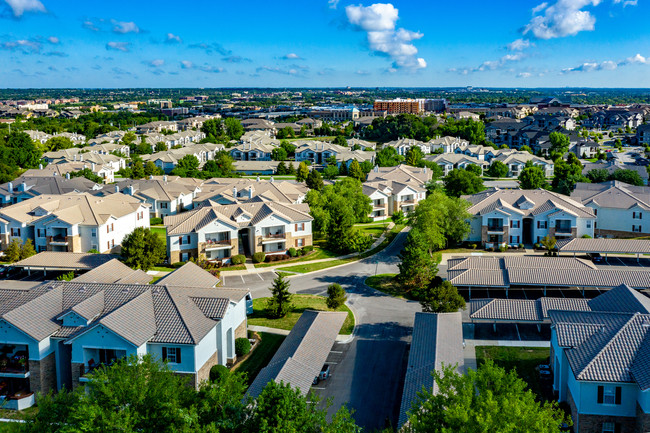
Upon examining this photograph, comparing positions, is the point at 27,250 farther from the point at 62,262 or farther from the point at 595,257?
the point at 595,257

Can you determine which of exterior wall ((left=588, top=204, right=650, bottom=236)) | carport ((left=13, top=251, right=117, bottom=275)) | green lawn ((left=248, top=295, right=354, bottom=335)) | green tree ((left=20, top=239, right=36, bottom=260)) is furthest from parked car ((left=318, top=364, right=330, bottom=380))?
exterior wall ((left=588, top=204, right=650, bottom=236))

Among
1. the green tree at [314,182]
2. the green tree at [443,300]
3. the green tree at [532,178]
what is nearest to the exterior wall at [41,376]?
the green tree at [443,300]

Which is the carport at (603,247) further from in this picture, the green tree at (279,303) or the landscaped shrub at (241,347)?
the landscaped shrub at (241,347)

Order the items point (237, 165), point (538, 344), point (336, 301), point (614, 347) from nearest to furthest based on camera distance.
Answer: point (614, 347)
point (538, 344)
point (336, 301)
point (237, 165)

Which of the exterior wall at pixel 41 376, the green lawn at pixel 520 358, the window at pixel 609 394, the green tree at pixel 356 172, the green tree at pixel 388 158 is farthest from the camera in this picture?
the green tree at pixel 388 158

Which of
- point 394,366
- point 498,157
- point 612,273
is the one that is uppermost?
point 498,157

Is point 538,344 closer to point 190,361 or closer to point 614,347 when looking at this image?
point 614,347

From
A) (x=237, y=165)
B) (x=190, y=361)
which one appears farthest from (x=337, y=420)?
(x=237, y=165)

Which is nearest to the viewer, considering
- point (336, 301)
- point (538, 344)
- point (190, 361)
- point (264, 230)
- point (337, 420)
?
point (337, 420)
